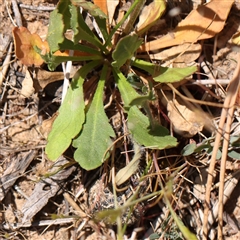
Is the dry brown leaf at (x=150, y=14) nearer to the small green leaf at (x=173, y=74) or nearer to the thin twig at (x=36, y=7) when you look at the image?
the small green leaf at (x=173, y=74)

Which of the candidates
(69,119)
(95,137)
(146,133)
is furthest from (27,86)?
(146,133)

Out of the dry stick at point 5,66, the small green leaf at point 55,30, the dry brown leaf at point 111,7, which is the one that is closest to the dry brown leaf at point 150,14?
the dry brown leaf at point 111,7

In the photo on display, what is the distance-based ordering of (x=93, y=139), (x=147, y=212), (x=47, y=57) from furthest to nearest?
1. (x=147, y=212)
2. (x=93, y=139)
3. (x=47, y=57)

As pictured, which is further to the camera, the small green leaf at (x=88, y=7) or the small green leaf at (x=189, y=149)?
the small green leaf at (x=189, y=149)

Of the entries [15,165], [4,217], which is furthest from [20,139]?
[4,217]

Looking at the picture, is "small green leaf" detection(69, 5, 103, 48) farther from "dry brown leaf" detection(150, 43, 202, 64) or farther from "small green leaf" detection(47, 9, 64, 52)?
"dry brown leaf" detection(150, 43, 202, 64)

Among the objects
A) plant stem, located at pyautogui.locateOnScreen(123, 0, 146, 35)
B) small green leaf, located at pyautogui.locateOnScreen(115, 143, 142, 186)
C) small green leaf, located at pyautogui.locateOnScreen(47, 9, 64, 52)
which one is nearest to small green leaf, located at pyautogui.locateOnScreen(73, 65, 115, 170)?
small green leaf, located at pyautogui.locateOnScreen(115, 143, 142, 186)

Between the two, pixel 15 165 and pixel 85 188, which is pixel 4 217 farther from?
pixel 85 188

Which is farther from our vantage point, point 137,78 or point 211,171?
point 137,78

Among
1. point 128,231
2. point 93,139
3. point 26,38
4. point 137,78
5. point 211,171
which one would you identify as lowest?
point 128,231
